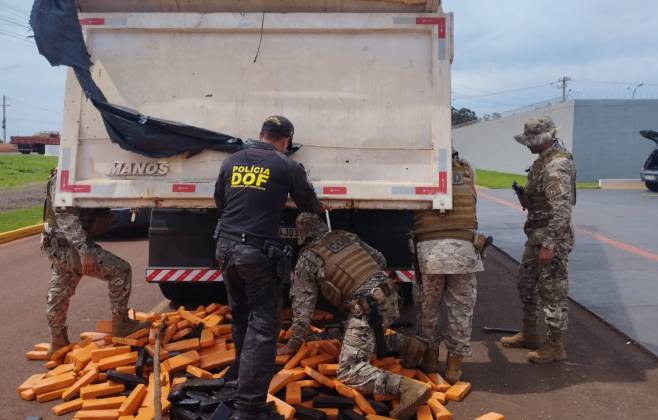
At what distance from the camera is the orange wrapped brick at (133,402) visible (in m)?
3.66

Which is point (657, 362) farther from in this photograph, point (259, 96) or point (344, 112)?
point (259, 96)

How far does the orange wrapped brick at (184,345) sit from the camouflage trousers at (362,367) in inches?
52.9

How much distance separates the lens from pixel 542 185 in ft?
15.4

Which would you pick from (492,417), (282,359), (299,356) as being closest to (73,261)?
(282,359)

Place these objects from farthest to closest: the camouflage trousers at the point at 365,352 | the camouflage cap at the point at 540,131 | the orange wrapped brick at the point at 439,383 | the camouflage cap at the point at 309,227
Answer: the camouflage cap at the point at 540,131, the camouflage cap at the point at 309,227, the orange wrapped brick at the point at 439,383, the camouflage trousers at the point at 365,352

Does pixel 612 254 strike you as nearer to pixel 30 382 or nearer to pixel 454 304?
pixel 454 304

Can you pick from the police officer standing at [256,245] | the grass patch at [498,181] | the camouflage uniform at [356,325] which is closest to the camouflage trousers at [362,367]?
the camouflage uniform at [356,325]

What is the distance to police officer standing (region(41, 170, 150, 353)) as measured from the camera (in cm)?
447

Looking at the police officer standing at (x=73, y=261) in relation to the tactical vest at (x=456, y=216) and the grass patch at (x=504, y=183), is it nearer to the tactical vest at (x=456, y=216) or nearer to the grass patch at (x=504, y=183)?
the tactical vest at (x=456, y=216)

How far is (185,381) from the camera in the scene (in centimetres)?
394

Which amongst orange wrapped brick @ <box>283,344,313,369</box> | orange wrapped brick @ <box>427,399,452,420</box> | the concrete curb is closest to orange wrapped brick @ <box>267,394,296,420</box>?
orange wrapped brick @ <box>283,344,313,369</box>

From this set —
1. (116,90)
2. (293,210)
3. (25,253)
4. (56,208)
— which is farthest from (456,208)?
(25,253)

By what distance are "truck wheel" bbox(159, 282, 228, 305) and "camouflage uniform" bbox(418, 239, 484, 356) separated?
2.52 metres

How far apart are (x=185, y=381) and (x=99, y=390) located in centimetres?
61
